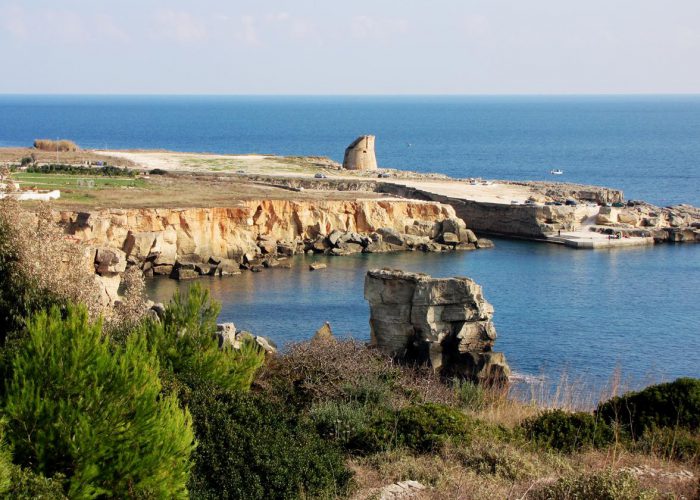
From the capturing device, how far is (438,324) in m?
27.6

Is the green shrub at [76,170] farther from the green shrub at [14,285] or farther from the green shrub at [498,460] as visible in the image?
the green shrub at [498,460]

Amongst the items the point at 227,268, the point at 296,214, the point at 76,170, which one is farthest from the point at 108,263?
the point at 76,170

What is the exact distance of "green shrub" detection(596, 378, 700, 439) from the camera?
596 inches

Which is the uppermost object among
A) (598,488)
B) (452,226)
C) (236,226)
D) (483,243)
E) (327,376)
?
(598,488)

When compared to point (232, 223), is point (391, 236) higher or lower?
lower

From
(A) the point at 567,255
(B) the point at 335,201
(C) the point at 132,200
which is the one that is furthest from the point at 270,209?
(A) the point at 567,255

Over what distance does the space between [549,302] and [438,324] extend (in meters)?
18.0

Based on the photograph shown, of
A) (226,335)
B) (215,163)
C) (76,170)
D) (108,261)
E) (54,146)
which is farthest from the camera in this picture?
(54,146)

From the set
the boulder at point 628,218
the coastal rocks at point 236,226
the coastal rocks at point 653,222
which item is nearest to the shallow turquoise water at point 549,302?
the coastal rocks at point 236,226

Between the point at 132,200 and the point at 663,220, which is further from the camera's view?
the point at 663,220

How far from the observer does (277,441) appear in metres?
12.4

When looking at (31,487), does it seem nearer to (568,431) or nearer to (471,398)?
(568,431)

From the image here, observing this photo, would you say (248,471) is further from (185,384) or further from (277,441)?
(185,384)

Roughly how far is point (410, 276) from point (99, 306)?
37.0ft
